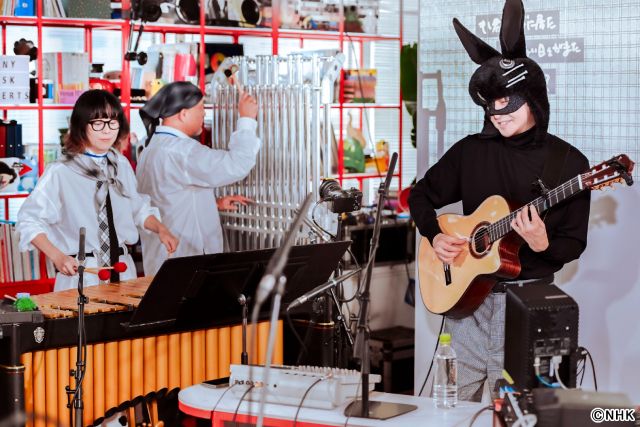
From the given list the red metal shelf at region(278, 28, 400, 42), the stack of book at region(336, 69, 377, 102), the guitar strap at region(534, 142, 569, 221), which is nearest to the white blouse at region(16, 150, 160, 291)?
the guitar strap at region(534, 142, 569, 221)

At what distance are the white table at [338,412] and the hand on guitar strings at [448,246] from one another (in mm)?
789

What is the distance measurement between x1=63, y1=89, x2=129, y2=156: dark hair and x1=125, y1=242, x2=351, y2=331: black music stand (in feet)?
4.05

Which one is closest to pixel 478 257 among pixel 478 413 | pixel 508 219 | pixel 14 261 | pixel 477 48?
pixel 508 219

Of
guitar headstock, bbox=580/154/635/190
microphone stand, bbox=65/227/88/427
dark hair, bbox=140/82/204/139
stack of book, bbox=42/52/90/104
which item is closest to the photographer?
guitar headstock, bbox=580/154/635/190

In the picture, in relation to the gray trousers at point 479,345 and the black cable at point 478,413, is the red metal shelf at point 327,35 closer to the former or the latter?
the gray trousers at point 479,345

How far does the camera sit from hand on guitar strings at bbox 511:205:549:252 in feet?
11.9

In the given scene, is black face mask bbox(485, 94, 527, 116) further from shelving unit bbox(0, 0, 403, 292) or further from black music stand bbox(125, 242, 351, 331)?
shelving unit bbox(0, 0, 403, 292)

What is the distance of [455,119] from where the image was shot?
16.5 feet

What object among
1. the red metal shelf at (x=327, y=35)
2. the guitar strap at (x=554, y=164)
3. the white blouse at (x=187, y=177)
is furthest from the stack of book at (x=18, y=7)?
the guitar strap at (x=554, y=164)

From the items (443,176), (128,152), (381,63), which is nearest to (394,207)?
(381,63)

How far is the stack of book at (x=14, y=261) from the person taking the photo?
5.86 m

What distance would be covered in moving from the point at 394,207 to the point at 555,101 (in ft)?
9.06

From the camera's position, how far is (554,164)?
3.79m

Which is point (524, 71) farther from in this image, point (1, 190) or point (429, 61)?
point (1, 190)
